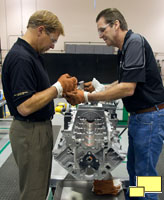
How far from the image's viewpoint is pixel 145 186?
41.3 inches

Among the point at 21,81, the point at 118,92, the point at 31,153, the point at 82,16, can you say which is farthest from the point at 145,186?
the point at 82,16

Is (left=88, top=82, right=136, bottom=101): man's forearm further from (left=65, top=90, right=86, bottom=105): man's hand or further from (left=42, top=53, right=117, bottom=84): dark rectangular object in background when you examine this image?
(left=42, top=53, right=117, bottom=84): dark rectangular object in background

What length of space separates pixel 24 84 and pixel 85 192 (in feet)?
3.50

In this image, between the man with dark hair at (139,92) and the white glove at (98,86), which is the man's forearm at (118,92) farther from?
the white glove at (98,86)

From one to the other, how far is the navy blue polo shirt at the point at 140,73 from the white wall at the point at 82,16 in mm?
6494

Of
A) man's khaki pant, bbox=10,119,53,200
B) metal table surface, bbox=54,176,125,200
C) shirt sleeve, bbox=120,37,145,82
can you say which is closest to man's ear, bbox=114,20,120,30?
shirt sleeve, bbox=120,37,145,82

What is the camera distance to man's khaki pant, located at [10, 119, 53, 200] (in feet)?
4.06

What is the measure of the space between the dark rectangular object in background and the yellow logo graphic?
443 cm

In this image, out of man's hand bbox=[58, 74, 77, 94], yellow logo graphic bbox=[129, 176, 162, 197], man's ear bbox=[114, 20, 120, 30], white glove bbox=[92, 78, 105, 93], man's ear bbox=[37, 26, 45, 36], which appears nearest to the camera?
yellow logo graphic bbox=[129, 176, 162, 197]

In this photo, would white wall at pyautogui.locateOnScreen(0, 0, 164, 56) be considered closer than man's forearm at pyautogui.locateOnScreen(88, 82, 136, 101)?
No

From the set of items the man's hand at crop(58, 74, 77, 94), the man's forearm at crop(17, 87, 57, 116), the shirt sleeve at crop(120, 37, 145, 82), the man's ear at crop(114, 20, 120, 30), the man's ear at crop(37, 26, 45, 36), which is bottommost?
the man's forearm at crop(17, 87, 57, 116)

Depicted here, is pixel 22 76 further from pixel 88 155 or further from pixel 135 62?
pixel 135 62

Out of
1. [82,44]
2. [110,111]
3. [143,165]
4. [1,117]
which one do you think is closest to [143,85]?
[110,111]

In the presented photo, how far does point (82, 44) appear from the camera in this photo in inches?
293
